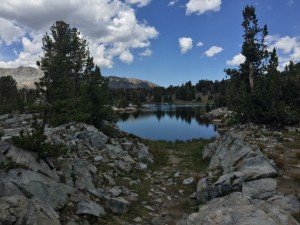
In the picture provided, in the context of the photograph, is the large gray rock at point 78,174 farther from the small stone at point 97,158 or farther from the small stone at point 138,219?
the small stone at point 138,219

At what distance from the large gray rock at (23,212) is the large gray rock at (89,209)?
1.36 m

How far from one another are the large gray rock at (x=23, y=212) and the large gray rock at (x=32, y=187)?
1.10 meters

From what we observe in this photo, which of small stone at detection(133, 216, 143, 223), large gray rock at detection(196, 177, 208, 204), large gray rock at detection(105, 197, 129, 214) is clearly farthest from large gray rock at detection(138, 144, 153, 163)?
small stone at detection(133, 216, 143, 223)

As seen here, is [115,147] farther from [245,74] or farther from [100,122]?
[245,74]

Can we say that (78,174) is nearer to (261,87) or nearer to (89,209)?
(89,209)

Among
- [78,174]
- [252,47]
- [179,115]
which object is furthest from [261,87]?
[179,115]

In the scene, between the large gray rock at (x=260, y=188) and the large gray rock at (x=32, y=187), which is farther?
the large gray rock at (x=260, y=188)

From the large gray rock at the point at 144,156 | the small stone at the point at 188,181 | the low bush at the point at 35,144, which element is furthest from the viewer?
the large gray rock at the point at 144,156

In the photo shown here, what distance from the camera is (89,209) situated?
11.5m

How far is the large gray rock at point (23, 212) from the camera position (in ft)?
28.9

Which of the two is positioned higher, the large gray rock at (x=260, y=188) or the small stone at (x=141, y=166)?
the large gray rock at (x=260, y=188)

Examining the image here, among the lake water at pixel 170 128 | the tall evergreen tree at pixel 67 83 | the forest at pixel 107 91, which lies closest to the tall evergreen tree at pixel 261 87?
the forest at pixel 107 91

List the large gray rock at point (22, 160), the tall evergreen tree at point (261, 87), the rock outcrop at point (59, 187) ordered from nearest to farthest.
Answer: the rock outcrop at point (59, 187)
the large gray rock at point (22, 160)
the tall evergreen tree at point (261, 87)

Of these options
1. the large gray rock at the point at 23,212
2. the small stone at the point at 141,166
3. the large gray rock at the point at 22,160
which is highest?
the large gray rock at the point at 22,160
